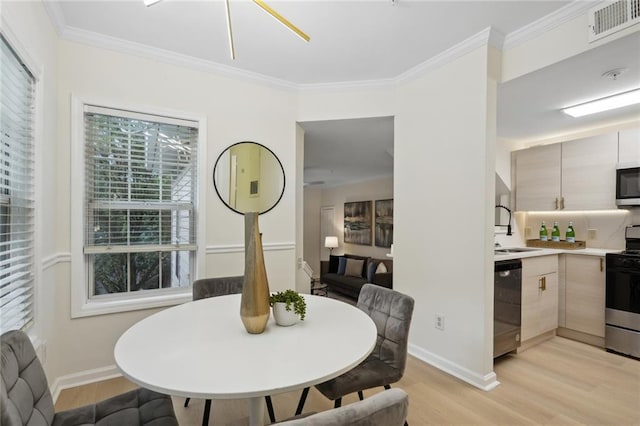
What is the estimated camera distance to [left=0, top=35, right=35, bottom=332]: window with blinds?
147cm

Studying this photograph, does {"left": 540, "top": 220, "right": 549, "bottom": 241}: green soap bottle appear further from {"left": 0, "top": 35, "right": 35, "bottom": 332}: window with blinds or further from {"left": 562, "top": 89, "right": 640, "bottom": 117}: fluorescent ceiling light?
{"left": 0, "top": 35, "right": 35, "bottom": 332}: window with blinds

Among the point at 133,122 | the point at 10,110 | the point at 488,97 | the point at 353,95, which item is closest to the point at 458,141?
the point at 488,97

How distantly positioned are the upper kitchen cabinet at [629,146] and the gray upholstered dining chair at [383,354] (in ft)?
9.86

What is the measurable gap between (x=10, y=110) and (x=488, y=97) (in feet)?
9.41

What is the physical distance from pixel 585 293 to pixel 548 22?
2.61m

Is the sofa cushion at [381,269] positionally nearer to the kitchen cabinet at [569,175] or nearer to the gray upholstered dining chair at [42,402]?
the kitchen cabinet at [569,175]

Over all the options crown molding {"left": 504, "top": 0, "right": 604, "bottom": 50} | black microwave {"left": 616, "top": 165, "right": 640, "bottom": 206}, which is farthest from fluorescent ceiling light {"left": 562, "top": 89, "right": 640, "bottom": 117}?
crown molding {"left": 504, "top": 0, "right": 604, "bottom": 50}

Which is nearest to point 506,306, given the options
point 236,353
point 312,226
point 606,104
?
point 606,104

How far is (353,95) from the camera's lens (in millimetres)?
3092

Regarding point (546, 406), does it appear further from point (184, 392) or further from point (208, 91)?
point (208, 91)

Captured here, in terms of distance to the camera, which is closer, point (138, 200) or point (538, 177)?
point (138, 200)

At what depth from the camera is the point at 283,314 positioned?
143cm

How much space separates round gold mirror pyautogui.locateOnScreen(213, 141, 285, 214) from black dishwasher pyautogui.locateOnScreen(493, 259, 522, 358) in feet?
6.88

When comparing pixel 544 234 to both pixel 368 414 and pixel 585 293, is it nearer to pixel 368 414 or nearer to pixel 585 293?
pixel 585 293
